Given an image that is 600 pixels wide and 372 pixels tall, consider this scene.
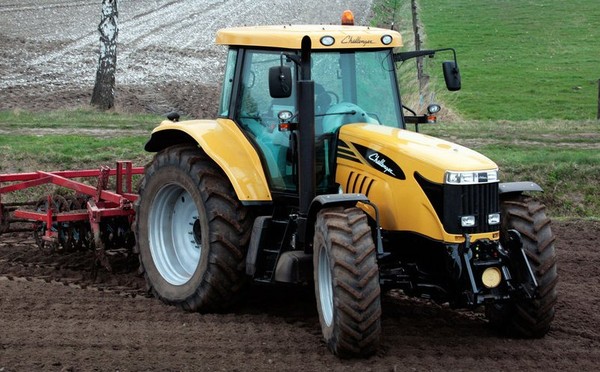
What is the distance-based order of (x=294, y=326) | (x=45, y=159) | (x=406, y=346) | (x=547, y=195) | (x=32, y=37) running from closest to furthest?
(x=406, y=346) → (x=294, y=326) → (x=547, y=195) → (x=45, y=159) → (x=32, y=37)

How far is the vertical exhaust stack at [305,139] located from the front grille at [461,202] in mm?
836

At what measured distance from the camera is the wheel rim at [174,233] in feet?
29.8

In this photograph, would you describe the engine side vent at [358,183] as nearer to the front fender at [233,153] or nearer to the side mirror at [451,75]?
the front fender at [233,153]

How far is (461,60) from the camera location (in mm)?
34562

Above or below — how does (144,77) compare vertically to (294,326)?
above

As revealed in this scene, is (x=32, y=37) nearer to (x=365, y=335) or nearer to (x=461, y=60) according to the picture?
(x=461, y=60)

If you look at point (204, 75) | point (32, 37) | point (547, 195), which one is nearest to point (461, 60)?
point (204, 75)

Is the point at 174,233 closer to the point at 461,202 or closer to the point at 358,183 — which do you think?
the point at 358,183

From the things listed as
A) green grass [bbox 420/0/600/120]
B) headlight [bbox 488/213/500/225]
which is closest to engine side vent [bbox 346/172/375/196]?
headlight [bbox 488/213/500/225]

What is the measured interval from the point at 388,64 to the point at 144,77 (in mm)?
19101

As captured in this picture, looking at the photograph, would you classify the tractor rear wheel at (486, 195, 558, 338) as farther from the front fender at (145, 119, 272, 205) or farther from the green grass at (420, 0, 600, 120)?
the green grass at (420, 0, 600, 120)

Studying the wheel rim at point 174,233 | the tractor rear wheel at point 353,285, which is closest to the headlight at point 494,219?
the tractor rear wheel at point 353,285

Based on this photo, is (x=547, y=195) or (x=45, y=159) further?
(x=45, y=159)

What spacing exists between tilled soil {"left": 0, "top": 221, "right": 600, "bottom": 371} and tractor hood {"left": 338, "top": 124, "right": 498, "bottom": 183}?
1.25 m
